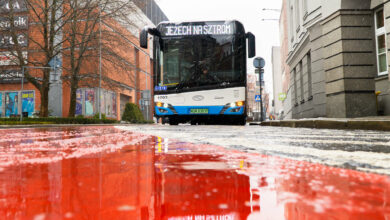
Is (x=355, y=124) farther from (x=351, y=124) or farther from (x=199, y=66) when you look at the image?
(x=199, y=66)

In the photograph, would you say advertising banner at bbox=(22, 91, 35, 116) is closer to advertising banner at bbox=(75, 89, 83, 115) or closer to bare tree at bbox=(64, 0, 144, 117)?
advertising banner at bbox=(75, 89, 83, 115)

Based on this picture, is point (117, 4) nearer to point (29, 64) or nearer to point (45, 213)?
point (29, 64)

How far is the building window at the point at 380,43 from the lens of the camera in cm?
1059

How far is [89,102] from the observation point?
30188mm

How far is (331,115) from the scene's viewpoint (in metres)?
11.8

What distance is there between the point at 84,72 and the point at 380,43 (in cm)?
1966

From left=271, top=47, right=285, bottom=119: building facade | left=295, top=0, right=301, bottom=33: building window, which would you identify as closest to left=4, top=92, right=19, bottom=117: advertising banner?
left=295, top=0, right=301, bottom=33: building window

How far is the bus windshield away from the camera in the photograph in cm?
1072

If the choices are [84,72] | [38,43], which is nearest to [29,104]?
[84,72]

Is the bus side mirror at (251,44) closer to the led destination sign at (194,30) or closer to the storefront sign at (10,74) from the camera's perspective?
the led destination sign at (194,30)

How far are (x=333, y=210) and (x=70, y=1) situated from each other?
20.4m

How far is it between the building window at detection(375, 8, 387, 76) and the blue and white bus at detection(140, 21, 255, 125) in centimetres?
419

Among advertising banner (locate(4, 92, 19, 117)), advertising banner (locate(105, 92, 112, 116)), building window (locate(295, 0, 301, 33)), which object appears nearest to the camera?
building window (locate(295, 0, 301, 33))

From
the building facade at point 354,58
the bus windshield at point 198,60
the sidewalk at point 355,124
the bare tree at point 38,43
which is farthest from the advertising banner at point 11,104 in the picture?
the sidewalk at point 355,124
